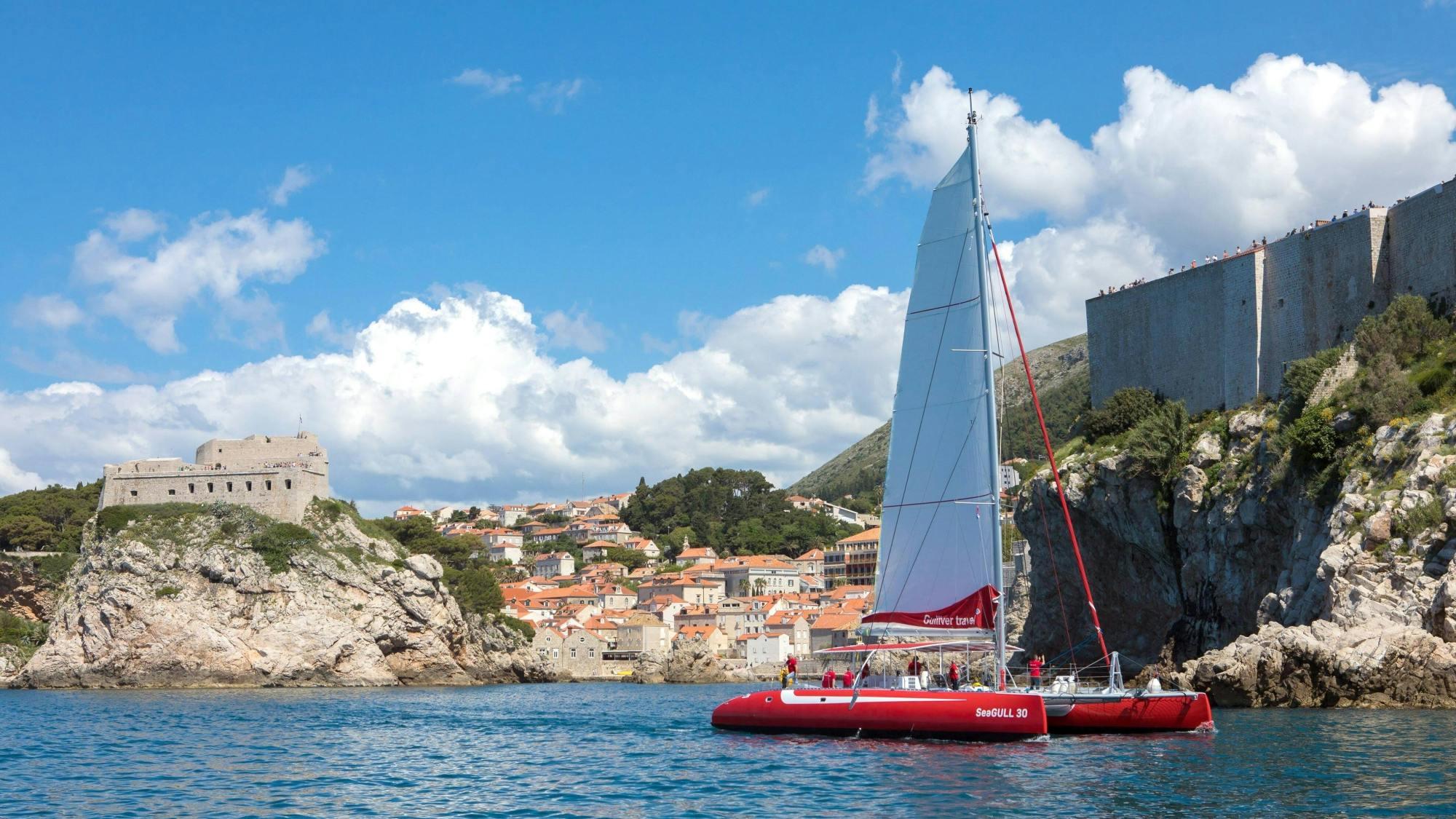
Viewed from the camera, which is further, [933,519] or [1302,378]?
[1302,378]

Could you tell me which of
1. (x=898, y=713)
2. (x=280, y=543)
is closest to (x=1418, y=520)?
(x=898, y=713)

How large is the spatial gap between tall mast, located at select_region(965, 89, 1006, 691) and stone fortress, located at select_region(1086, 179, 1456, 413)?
2045 centimetres

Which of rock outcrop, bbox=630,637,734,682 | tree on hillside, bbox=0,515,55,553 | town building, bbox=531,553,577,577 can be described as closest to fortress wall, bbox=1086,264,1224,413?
rock outcrop, bbox=630,637,734,682

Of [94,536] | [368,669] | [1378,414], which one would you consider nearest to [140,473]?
[94,536]

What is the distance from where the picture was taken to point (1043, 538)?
52.6 m

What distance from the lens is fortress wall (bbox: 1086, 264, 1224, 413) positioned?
46.9m

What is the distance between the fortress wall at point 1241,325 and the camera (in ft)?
146

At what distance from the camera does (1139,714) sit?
22891 mm

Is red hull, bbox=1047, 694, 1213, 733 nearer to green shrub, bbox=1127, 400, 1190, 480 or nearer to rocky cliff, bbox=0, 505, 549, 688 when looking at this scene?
green shrub, bbox=1127, 400, 1190, 480

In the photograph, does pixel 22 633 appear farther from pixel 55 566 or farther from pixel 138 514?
pixel 138 514

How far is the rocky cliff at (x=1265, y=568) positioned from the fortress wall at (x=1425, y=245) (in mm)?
5732

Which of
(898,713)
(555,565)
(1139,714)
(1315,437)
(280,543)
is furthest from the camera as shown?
(555,565)

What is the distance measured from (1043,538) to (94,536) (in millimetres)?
43164

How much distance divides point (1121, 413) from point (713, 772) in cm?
3171
